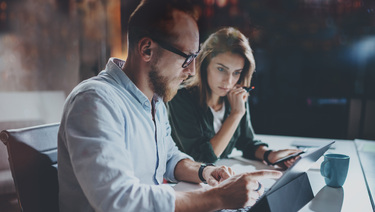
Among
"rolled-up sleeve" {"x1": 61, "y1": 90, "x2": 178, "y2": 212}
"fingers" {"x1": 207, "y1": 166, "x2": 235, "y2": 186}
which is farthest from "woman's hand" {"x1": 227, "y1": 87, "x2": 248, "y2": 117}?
"rolled-up sleeve" {"x1": 61, "y1": 90, "x2": 178, "y2": 212}

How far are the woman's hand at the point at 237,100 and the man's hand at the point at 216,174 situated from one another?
61 cm

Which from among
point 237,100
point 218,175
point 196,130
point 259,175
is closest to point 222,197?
point 259,175

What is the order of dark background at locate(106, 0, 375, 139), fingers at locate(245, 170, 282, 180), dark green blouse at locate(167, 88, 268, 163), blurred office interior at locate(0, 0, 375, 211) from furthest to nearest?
dark background at locate(106, 0, 375, 139) < blurred office interior at locate(0, 0, 375, 211) < dark green blouse at locate(167, 88, 268, 163) < fingers at locate(245, 170, 282, 180)

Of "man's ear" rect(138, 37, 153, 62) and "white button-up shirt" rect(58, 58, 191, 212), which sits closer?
"white button-up shirt" rect(58, 58, 191, 212)

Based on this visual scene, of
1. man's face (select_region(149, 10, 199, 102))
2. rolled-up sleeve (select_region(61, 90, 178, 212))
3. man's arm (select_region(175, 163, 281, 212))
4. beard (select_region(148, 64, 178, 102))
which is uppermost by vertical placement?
man's face (select_region(149, 10, 199, 102))

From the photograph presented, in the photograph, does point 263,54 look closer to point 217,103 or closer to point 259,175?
point 217,103

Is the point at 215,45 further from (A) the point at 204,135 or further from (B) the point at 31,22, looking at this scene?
(B) the point at 31,22

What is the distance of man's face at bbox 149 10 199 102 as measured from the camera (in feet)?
3.25

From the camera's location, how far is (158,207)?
2.22ft

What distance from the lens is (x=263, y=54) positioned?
18.8 feet

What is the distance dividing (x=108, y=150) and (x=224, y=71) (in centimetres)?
112

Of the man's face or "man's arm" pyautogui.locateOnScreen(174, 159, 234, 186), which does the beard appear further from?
"man's arm" pyautogui.locateOnScreen(174, 159, 234, 186)

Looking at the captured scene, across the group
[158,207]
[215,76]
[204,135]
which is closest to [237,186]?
[158,207]

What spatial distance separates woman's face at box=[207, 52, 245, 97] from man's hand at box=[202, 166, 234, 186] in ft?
2.33
